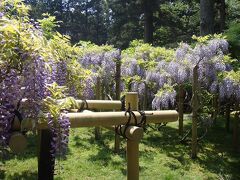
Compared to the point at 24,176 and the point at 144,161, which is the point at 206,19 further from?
the point at 24,176

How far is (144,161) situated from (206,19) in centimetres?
814

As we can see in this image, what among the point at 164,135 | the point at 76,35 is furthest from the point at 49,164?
the point at 76,35

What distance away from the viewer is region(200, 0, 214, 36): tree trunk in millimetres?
14672

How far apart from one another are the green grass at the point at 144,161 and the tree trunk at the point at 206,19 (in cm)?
518

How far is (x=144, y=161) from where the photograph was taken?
28.0 feet

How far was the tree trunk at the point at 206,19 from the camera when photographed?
14672mm

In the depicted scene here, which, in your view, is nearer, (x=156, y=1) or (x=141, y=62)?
(x=141, y=62)

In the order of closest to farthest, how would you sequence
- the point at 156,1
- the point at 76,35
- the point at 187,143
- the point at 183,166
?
the point at 183,166
the point at 187,143
the point at 156,1
the point at 76,35

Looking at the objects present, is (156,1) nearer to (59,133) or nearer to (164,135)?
(164,135)

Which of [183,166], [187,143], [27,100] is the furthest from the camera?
[187,143]

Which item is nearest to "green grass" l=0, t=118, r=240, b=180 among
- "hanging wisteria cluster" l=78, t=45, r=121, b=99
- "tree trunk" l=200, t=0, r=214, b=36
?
"hanging wisteria cluster" l=78, t=45, r=121, b=99

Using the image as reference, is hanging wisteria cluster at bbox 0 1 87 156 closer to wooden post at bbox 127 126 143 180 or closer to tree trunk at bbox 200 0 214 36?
wooden post at bbox 127 126 143 180

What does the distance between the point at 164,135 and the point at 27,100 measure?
363 inches

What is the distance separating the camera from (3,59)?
2.16 meters
